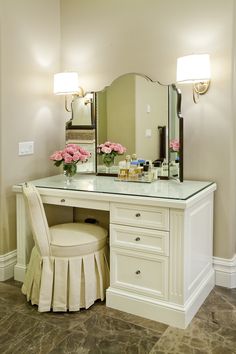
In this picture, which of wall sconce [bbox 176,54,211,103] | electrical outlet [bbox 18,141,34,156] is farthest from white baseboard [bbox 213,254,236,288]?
electrical outlet [bbox 18,141,34,156]

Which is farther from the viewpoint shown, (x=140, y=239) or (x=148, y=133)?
(x=148, y=133)

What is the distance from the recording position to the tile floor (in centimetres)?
214

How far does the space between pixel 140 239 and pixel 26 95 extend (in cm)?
165

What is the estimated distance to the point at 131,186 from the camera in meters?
2.81

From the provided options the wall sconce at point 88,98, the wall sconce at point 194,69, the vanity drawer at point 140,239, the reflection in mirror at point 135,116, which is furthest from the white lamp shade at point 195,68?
the vanity drawer at point 140,239

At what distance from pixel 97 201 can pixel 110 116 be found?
1.00 m

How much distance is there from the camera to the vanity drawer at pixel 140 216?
7.81ft

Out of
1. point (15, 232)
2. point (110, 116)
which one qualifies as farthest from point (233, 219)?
point (15, 232)

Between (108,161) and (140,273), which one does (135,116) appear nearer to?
(108,161)

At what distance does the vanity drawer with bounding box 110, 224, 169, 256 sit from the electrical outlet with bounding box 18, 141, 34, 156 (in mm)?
1149

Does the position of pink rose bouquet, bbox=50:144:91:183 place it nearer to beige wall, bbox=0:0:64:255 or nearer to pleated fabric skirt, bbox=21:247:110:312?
beige wall, bbox=0:0:64:255

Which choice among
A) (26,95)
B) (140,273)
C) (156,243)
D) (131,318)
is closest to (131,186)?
(156,243)

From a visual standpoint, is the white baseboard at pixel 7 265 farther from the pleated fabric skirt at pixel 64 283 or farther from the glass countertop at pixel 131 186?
the glass countertop at pixel 131 186

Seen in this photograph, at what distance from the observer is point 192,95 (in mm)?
2992
